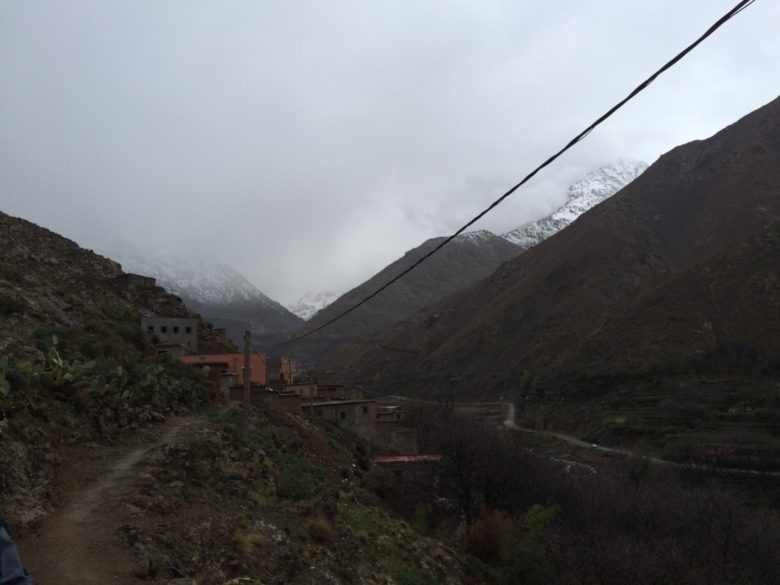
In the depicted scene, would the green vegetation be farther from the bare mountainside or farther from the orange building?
the bare mountainside

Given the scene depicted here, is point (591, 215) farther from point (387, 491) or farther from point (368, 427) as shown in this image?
point (387, 491)

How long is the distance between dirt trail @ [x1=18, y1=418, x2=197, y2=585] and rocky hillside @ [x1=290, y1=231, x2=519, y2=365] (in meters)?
128

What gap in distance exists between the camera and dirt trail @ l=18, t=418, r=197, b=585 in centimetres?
656

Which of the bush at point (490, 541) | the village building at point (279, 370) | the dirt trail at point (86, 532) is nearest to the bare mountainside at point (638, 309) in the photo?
the village building at point (279, 370)

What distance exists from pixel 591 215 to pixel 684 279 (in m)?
44.8

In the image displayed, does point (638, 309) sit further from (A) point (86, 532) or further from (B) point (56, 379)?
(A) point (86, 532)

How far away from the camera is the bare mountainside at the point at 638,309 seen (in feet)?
192

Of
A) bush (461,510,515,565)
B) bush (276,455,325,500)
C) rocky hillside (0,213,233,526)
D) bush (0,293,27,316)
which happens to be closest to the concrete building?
rocky hillside (0,213,233,526)

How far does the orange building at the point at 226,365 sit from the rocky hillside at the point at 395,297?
323ft

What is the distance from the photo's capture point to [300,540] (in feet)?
34.0

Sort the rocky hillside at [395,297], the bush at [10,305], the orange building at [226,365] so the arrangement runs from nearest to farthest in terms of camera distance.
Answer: the bush at [10,305]
the orange building at [226,365]
the rocky hillside at [395,297]

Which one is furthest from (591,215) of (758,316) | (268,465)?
(268,465)

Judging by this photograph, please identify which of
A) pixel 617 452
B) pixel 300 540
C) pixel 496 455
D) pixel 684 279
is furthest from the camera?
pixel 684 279

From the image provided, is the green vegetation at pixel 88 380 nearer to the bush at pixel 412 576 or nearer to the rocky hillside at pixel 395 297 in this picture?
the bush at pixel 412 576
